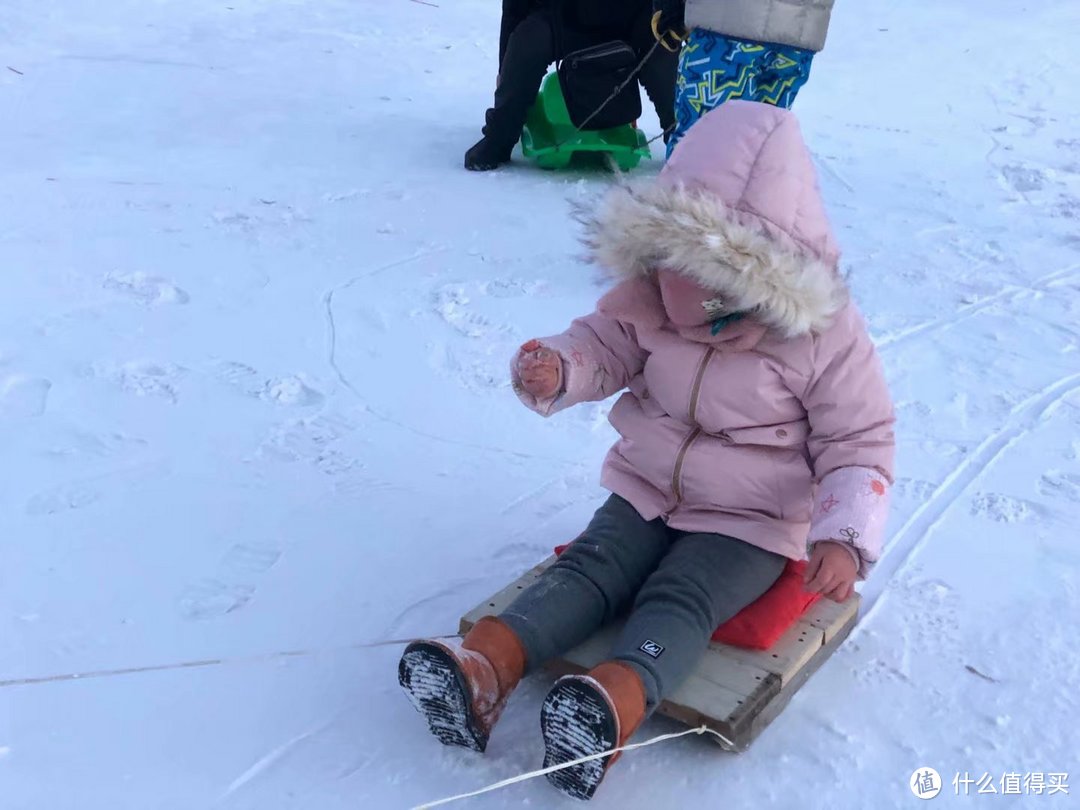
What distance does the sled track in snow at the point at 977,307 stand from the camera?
10.7 feet

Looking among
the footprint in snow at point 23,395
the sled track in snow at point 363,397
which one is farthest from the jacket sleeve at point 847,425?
the footprint in snow at point 23,395

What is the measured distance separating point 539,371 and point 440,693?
55 centimetres

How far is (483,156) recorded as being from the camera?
15.0 feet

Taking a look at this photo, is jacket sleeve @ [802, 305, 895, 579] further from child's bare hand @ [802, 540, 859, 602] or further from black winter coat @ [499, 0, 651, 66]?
black winter coat @ [499, 0, 651, 66]

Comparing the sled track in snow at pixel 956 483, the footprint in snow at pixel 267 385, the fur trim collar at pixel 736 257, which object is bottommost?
the footprint in snow at pixel 267 385

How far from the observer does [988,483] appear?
2543 millimetres

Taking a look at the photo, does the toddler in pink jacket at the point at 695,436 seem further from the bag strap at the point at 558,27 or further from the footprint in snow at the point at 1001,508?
the bag strap at the point at 558,27

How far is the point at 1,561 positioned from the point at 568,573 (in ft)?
3.36

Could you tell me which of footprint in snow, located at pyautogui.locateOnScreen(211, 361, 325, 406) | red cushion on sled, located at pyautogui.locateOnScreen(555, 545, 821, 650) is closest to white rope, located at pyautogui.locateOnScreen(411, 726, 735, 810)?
red cushion on sled, located at pyautogui.locateOnScreen(555, 545, 821, 650)

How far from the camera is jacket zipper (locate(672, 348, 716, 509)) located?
1.89 meters

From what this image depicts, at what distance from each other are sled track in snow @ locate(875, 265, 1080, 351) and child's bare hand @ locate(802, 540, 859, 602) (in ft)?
5.18

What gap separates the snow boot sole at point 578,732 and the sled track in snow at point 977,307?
1.93 m

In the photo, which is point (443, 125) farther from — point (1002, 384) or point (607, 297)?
point (607, 297)

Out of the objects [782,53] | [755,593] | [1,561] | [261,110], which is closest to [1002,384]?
[782,53]
